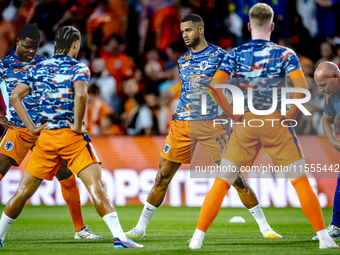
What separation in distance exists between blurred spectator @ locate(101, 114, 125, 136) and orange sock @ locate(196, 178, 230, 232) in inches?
265

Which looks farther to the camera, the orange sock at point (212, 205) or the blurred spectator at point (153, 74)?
the blurred spectator at point (153, 74)

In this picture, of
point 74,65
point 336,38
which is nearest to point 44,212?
point 74,65

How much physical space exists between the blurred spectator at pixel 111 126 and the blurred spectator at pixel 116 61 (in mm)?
1988

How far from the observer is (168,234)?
6.67 metres

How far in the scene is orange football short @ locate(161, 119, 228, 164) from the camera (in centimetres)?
621

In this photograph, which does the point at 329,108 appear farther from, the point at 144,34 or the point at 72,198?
the point at 144,34

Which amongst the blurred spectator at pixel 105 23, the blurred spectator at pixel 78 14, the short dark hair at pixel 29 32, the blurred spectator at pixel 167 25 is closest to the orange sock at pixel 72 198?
the short dark hair at pixel 29 32

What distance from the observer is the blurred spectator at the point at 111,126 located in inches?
455

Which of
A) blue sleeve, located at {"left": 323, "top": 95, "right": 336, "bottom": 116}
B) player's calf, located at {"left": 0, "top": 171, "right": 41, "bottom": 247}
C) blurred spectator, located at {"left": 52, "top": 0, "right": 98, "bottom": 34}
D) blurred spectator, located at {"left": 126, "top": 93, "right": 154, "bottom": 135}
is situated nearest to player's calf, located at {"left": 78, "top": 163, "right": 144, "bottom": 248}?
player's calf, located at {"left": 0, "top": 171, "right": 41, "bottom": 247}

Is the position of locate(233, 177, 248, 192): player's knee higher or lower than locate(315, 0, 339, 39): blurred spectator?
lower

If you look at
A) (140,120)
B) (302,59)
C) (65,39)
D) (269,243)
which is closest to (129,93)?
(140,120)

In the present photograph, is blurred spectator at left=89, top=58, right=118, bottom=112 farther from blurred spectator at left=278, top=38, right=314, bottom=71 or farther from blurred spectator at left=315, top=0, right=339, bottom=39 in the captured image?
blurred spectator at left=315, top=0, right=339, bottom=39

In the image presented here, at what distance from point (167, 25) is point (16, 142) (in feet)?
28.0

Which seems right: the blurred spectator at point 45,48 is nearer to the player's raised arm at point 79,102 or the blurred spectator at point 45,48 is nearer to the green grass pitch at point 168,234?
the green grass pitch at point 168,234
